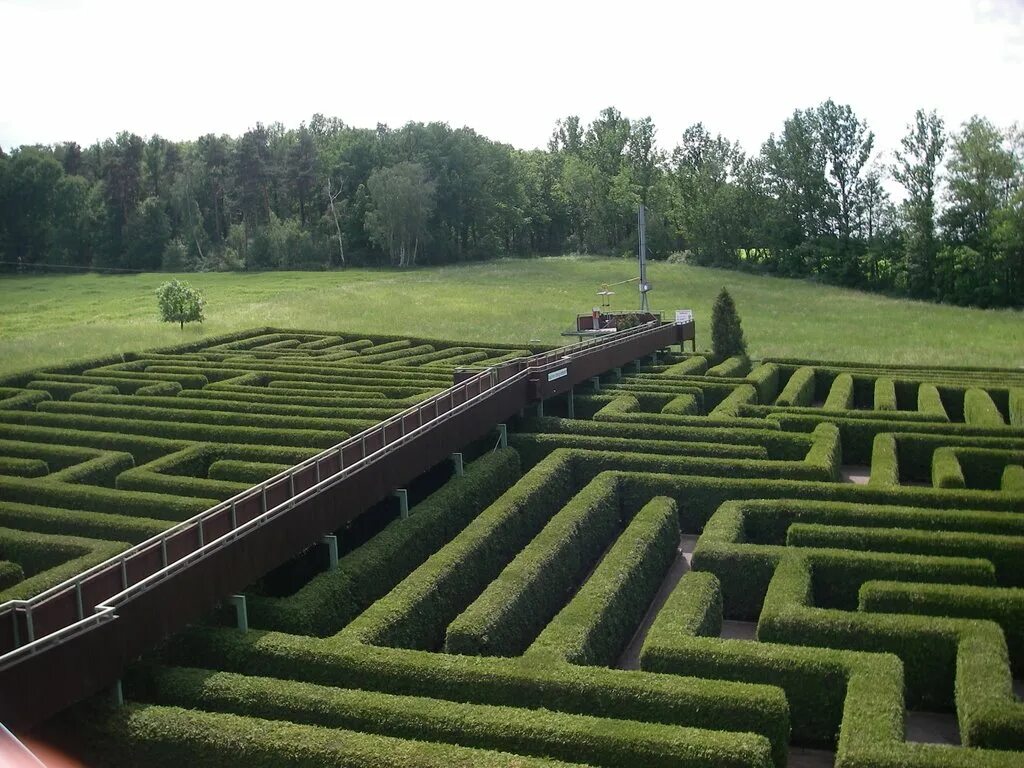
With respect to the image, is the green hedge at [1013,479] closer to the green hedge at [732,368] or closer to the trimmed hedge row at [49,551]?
the green hedge at [732,368]

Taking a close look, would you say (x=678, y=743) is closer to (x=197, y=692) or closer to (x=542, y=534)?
(x=197, y=692)

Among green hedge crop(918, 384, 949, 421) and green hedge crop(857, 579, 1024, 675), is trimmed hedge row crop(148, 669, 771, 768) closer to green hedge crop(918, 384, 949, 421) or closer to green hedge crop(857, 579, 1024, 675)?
green hedge crop(857, 579, 1024, 675)

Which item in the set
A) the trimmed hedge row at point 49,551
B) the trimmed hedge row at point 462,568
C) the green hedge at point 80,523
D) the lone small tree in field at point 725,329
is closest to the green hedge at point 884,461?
the trimmed hedge row at point 462,568

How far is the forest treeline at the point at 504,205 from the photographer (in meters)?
79.1

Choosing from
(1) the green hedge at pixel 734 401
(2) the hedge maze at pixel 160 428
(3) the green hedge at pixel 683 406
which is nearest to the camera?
(2) the hedge maze at pixel 160 428

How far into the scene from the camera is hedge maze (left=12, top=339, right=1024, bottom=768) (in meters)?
13.6

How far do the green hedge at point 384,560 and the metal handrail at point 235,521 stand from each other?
5.07 ft

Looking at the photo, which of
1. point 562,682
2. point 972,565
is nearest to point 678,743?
point 562,682

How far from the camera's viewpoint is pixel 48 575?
62.4ft

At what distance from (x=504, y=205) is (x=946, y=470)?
85.4 m

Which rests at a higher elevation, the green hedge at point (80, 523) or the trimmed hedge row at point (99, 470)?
the trimmed hedge row at point (99, 470)

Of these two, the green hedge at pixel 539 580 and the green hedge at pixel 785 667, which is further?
the green hedge at pixel 539 580

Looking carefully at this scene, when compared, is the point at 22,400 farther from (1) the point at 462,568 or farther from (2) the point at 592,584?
(2) the point at 592,584

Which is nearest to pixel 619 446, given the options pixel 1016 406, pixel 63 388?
pixel 1016 406
